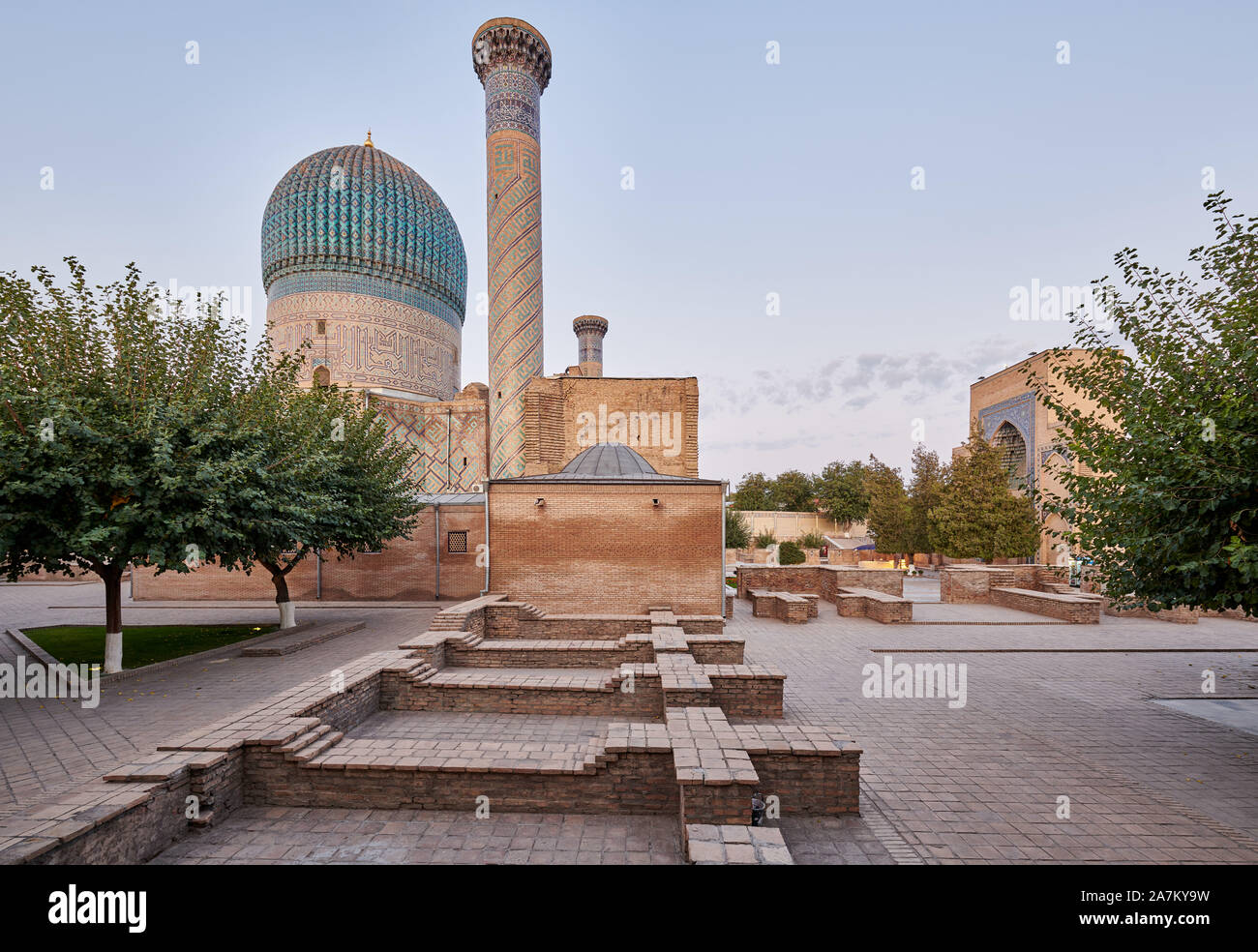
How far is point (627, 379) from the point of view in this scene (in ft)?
67.3

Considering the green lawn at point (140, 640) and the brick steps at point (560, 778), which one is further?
the green lawn at point (140, 640)

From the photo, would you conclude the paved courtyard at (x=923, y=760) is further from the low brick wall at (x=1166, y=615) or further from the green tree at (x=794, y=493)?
the green tree at (x=794, y=493)

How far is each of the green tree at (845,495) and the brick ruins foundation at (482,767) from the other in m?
41.7

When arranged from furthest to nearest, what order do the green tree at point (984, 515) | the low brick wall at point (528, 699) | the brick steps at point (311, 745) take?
the green tree at point (984, 515) < the low brick wall at point (528, 699) < the brick steps at point (311, 745)

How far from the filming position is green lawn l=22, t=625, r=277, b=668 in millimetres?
9398

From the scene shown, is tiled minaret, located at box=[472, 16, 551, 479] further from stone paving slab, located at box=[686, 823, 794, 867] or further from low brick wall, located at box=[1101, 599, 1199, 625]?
low brick wall, located at box=[1101, 599, 1199, 625]

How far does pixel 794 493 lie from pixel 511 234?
38.2m

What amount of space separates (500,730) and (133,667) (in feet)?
23.2

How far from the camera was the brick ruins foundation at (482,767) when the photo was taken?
3.57m

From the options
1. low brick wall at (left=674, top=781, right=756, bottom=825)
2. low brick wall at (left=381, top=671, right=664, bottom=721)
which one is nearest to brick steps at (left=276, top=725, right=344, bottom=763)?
low brick wall at (left=381, top=671, right=664, bottom=721)

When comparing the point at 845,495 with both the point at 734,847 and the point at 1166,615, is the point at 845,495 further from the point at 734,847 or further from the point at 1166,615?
the point at 734,847

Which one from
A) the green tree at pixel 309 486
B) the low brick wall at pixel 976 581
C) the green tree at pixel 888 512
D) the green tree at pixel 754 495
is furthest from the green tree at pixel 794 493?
the green tree at pixel 309 486
